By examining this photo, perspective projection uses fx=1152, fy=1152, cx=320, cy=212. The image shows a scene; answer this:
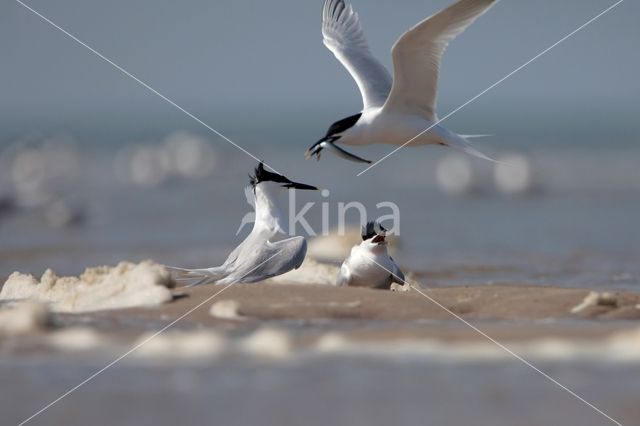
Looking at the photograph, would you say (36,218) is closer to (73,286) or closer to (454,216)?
(454,216)

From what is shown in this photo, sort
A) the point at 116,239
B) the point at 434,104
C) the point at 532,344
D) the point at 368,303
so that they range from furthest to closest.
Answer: the point at 116,239
the point at 434,104
the point at 368,303
the point at 532,344

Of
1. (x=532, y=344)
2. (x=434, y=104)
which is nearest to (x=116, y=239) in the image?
(x=434, y=104)

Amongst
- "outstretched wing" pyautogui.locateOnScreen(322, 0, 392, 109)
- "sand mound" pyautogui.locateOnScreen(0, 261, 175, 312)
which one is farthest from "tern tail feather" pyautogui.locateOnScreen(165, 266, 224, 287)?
"outstretched wing" pyautogui.locateOnScreen(322, 0, 392, 109)

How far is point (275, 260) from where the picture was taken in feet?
24.1

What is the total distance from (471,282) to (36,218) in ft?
24.5

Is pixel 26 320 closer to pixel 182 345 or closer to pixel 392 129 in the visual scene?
pixel 182 345

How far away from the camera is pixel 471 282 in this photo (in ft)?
28.9

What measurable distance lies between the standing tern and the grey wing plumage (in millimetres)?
814

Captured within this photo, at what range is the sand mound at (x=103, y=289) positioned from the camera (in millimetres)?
6059

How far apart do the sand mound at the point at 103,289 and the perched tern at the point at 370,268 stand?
124 centimetres

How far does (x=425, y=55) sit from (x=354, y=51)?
1.83 metres

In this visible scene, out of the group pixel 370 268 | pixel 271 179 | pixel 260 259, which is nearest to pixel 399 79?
pixel 271 179

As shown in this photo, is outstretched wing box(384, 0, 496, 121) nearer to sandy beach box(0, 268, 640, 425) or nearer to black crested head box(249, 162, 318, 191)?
black crested head box(249, 162, 318, 191)

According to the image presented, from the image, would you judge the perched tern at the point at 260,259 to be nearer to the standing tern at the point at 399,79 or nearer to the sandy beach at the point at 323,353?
the standing tern at the point at 399,79
